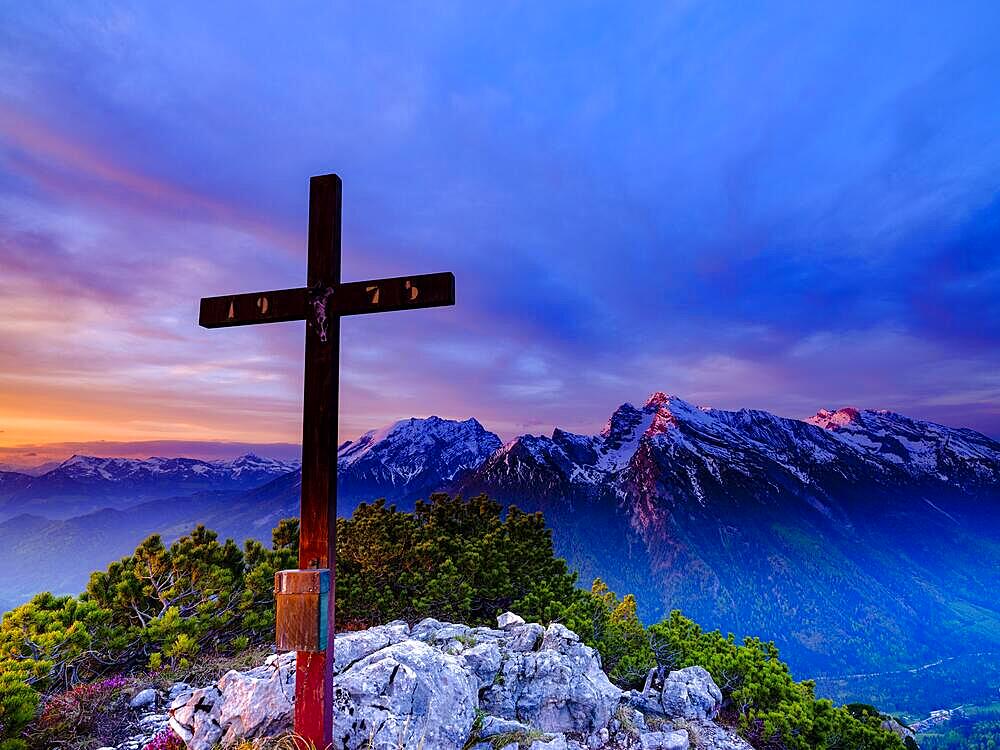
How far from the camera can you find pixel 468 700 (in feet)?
24.2

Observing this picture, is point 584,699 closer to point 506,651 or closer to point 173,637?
point 506,651

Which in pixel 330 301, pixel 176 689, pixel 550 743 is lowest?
pixel 550 743

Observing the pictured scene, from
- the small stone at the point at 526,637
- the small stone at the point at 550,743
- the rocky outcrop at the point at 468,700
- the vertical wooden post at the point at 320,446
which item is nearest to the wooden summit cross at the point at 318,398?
the vertical wooden post at the point at 320,446

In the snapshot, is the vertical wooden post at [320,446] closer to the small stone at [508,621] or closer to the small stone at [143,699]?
the small stone at [143,699]

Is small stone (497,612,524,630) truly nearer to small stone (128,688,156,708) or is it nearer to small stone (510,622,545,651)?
small stone (510,622,545,651)

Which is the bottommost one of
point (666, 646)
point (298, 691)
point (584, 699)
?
point (666, 646)

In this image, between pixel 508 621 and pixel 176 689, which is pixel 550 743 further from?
pixel 176 689

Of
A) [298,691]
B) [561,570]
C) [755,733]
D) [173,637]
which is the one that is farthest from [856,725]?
[173,637]

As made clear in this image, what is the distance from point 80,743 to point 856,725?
13.9 metres

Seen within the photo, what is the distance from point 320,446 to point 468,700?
12.6 feet

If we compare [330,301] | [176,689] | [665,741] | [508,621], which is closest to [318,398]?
[330,301]

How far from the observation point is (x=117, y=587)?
37.0 feet

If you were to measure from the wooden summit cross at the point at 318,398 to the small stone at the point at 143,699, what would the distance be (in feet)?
15.7

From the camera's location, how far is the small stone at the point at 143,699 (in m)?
8.80
